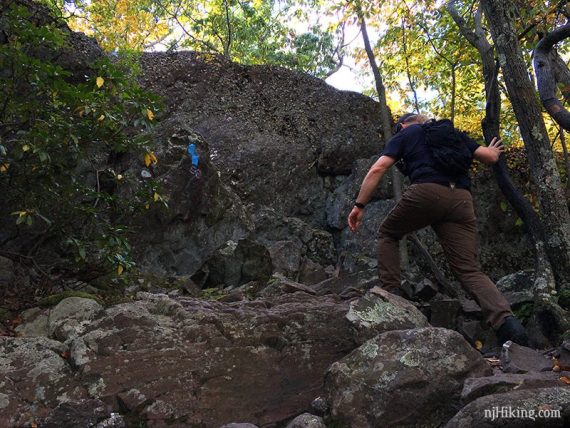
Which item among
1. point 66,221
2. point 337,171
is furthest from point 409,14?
point 66,221

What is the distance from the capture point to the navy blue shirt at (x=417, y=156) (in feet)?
17.1

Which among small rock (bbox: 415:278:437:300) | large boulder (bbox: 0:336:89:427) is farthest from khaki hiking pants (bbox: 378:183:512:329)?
large boulder (bbox: 0:336:89:427)

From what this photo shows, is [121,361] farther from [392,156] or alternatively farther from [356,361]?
[392,156]

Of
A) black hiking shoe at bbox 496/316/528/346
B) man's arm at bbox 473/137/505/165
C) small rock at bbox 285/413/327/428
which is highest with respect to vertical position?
man's arm at bbox 473/137/505/165

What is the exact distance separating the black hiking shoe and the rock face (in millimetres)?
1218

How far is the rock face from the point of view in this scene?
11.3 ft

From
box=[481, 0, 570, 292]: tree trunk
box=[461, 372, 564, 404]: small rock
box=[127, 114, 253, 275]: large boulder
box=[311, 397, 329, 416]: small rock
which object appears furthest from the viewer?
box=[127, 114, 253, 275]: large boulder

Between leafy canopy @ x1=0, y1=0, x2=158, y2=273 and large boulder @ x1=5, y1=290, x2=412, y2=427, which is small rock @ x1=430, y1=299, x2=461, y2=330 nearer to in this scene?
large boulder @ x1=5, y1=290, x2=412, y2=427

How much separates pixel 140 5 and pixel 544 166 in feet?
60.5

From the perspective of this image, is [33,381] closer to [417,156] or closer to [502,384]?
[502,384]

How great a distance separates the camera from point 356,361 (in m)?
3.80

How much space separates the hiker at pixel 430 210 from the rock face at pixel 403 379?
1392 millimetres

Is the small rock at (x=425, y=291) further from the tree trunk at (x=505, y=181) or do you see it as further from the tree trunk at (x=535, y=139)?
the tree trunk at (x=535, y=139)
